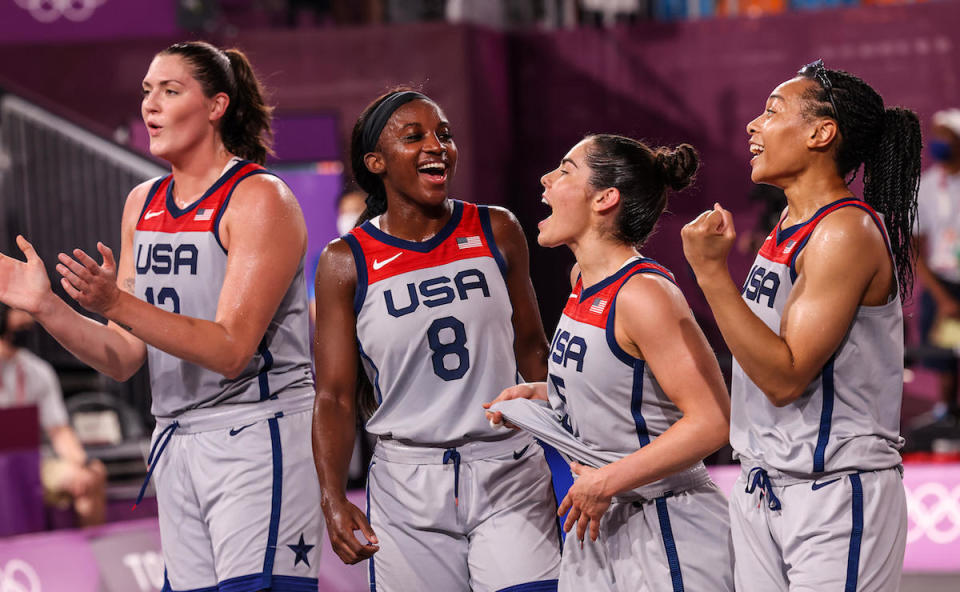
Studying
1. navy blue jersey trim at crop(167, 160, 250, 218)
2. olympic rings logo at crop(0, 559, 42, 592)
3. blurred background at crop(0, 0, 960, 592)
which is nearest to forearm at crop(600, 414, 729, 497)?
navy blue jersey trim at crop(167, 160, 250, 218)

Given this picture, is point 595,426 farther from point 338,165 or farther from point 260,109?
point 338,165

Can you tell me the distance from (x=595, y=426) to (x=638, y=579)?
36 centimetres

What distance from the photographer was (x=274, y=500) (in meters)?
3.14

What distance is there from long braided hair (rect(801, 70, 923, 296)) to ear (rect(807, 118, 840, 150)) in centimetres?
2

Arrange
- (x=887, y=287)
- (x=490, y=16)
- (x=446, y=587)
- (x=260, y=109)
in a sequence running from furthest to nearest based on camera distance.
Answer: (x=490, y=16), (x=260, y=109), (x=446, y=587), (x=887, y=287)

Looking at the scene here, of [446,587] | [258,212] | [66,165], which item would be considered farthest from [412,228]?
[66,165]

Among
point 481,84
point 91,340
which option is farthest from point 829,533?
point 481,84

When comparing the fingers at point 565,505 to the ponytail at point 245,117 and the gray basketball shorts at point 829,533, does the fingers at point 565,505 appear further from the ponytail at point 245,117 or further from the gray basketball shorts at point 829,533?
the ponytail at point 245,117

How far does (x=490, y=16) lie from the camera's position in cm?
1010

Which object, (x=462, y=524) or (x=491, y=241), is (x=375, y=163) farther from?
(x=462, y=524)

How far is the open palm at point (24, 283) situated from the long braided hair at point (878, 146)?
1798mm

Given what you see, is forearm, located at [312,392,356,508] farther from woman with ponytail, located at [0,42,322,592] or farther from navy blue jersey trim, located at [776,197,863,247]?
navy blue jersey trim, located at [776,197,863,247]

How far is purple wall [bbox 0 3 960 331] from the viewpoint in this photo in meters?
9.33

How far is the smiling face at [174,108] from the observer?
128 inches
